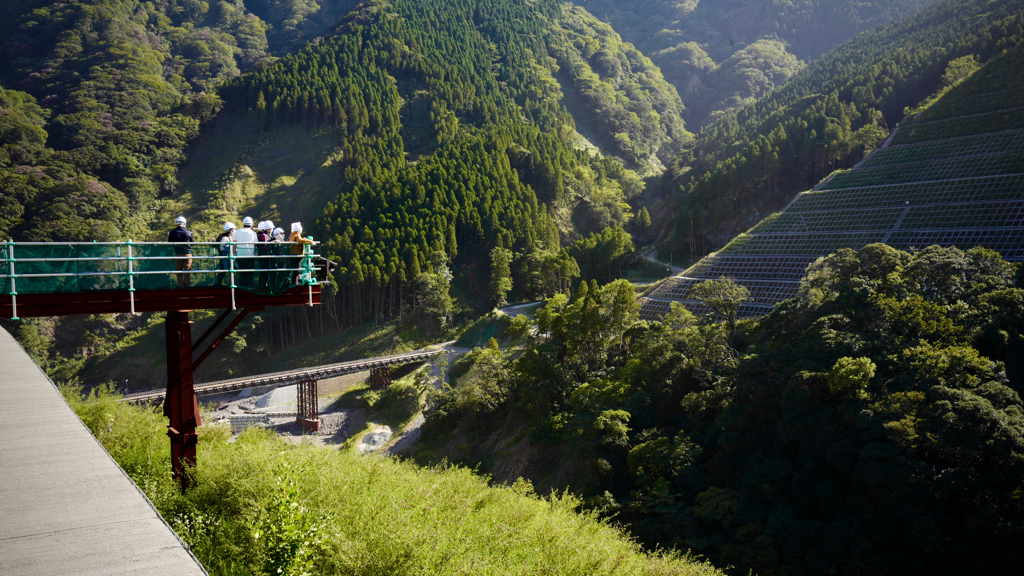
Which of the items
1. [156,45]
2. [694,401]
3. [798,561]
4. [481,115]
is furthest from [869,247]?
[156,45]

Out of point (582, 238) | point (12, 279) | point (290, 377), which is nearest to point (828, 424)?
point (12, 279)

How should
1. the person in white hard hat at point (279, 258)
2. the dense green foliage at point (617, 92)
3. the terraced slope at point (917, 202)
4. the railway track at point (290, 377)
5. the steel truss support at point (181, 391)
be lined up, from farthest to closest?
the dense green foliage at point (617, 92) → the railway track at point (290, 377) → the terraced slope at point (917, 202) → the person in white hard hat at point (279, 258) → the steel truss support at point (181, 391)

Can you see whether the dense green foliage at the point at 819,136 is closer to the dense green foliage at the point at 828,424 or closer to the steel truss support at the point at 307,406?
the dense green foliage at the point at 828,424

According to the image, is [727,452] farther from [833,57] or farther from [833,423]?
[833,57]

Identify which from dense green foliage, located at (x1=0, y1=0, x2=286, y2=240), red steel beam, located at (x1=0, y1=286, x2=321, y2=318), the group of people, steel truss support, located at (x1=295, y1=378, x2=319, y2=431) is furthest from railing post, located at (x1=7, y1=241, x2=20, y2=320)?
dense green foliage, located at (x1=0, y1=0, x2=286, y2=240)

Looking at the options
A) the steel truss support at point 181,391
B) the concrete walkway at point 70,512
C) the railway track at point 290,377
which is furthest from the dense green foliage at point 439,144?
the concrete walkway at point 70,512
